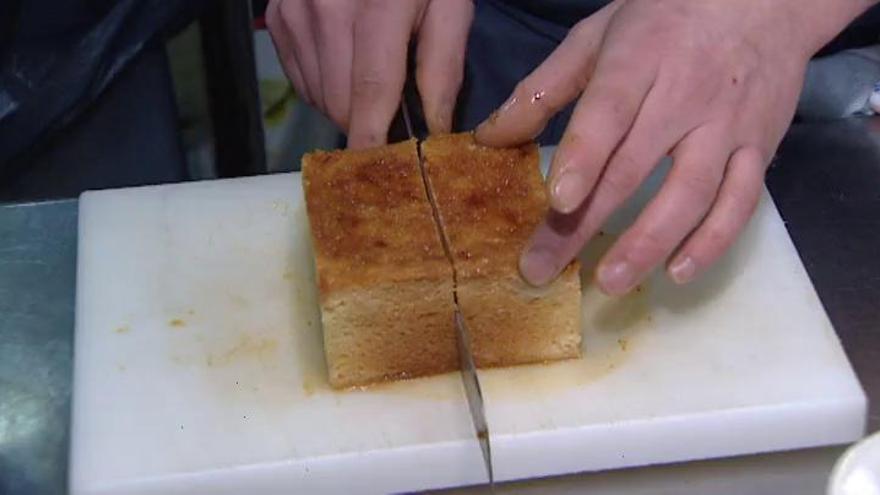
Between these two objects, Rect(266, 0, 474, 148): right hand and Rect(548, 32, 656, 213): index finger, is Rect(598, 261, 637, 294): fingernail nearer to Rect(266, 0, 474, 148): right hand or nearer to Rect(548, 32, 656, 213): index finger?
Rect(548, 32, 656, 213): index finger

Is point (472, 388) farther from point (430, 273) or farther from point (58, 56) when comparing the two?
point (58, 56)

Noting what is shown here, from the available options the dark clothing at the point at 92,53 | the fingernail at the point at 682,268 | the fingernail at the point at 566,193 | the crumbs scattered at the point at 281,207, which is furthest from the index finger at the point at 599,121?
the dark clothing at the point at 92,53

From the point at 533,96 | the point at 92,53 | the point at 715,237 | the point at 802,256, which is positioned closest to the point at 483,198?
the point at 533,96

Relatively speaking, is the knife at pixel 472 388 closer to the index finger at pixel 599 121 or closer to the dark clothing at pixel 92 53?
the index finger at pixel 599 121

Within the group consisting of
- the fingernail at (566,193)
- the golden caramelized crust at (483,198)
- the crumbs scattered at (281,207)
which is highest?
the fingernail at (566,193)

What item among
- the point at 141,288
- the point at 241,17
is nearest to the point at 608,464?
the point at 141,288

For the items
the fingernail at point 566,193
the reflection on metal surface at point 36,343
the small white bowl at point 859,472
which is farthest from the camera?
the reflection on metal surface at point 36,343

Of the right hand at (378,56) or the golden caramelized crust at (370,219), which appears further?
the right hand at (378,56)

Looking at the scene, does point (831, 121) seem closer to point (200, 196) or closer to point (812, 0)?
point (812, 0)
